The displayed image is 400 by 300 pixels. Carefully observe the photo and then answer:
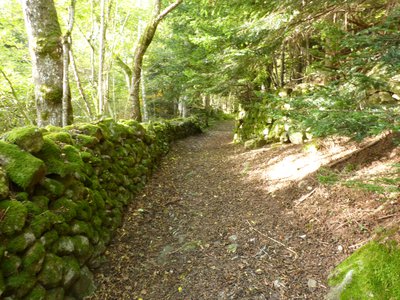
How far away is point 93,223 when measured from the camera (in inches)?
137

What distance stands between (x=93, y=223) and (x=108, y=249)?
508 millimetres

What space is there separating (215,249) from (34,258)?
237cm

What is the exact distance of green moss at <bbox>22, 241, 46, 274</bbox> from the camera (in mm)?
2264

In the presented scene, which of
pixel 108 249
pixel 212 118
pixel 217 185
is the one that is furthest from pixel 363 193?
pixel 212 118

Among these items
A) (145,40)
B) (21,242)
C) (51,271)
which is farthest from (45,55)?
(145,40)

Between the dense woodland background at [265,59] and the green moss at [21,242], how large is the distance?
10.0 feet

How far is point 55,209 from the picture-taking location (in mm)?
2885

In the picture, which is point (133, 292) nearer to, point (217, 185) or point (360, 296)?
A: point (360, 296)

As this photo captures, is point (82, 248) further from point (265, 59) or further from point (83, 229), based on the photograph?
point (265, 59)

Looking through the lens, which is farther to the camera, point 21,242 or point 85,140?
point 85,140

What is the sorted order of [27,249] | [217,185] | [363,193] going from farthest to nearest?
[217,185]
[363,193]
[27,249]

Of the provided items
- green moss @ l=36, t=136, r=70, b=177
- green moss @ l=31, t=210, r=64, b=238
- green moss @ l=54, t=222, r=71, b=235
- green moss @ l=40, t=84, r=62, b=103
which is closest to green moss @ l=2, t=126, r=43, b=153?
green moss @ l=36, t=136, r=70, b=177

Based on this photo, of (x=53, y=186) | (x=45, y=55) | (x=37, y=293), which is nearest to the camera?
(x=37, y=293)

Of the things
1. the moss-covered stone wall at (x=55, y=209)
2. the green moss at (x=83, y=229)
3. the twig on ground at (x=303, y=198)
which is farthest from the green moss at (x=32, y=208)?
the twig on ground at (x=303, y=198)
